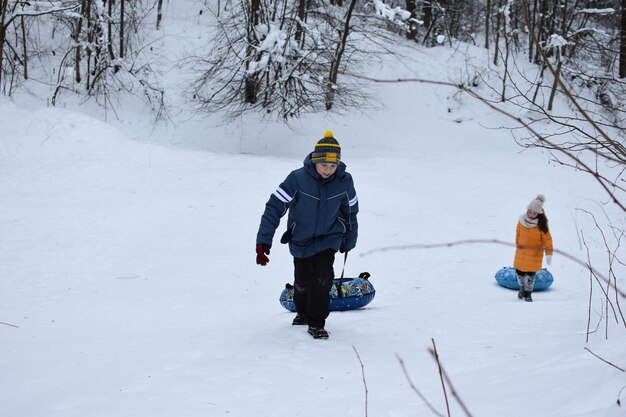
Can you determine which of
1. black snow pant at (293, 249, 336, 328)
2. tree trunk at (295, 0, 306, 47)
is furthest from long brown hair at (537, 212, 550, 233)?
tree trunk at (295, 0, 306, 47)

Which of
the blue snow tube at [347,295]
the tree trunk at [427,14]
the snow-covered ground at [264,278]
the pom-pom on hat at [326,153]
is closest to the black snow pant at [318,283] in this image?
the snow-covered ground at [264,278]

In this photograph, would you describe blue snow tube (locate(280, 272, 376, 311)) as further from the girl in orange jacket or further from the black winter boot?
the girl in orange jacket

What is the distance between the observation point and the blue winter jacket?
520 cm

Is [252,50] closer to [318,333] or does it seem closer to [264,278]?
[264,278]

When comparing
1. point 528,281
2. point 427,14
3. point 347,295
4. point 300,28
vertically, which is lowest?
point 528,281

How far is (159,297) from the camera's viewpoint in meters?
8.30

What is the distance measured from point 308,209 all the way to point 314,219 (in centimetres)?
10

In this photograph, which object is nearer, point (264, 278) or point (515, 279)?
point (515, 279)

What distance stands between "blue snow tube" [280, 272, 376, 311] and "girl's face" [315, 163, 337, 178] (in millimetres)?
1980

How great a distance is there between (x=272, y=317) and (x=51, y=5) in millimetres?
14493

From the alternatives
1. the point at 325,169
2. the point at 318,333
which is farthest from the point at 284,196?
the point at 318,333

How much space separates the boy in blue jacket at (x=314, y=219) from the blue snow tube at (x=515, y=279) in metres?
4.85

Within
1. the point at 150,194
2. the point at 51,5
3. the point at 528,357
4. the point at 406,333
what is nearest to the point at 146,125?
the point at 51,5

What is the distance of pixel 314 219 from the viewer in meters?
5.21
